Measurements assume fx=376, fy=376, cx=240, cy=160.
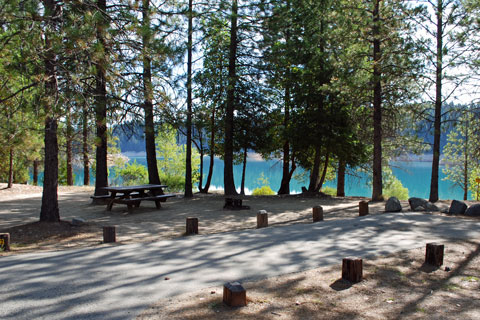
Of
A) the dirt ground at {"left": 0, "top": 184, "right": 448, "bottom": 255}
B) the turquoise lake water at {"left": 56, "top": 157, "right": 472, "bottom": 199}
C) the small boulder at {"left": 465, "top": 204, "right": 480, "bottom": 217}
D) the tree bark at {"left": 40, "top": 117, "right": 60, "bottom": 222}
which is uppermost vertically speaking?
the tree bark at {"left": 40, "top": 117, "right": 60, "bottom": 222}

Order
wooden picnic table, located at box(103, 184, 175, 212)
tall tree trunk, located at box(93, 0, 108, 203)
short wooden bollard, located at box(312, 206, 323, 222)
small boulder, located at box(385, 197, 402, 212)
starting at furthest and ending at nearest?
1. wooden picnic table, located at box(103, 184, 175, 212)
2. small boulder, located at box(385, 197, 402, 212)
3. short wooden bollard, located at box(312, 206, 323, 222)
4. tall tree trunk, located at box(93, 0, 108, 203)

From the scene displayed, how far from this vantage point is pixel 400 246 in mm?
6148

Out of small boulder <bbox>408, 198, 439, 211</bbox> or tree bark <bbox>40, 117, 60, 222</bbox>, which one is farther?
small boulder <bbox>408, 198, 439, 211</bbox>

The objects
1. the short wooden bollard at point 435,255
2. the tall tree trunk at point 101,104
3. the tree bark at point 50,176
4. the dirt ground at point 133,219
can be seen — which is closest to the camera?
the short wooden bollard at point 435,255

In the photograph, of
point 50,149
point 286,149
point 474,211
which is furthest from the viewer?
point 286,149

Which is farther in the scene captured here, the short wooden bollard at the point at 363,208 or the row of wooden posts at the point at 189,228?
the short wooden bollard at the point at 363,208

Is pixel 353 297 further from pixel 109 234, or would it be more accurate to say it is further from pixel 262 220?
pixel 109 234

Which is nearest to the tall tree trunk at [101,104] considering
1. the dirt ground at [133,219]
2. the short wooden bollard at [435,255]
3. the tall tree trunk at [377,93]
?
the dirt ground at [133,219]

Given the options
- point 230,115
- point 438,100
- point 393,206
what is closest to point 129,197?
point 230,115

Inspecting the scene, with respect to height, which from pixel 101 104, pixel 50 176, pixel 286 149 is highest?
pixel 101 104

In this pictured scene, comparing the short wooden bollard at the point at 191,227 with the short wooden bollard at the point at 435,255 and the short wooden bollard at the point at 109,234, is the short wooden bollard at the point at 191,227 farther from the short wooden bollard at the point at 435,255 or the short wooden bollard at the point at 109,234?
the short wooden bollard at the point at 435,255

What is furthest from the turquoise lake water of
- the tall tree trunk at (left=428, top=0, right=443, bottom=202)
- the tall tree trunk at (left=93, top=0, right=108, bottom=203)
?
the tall tree trunk at (left=93, top=0, right=108, bottom=203)

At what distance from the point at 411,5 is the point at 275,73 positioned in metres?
5.30

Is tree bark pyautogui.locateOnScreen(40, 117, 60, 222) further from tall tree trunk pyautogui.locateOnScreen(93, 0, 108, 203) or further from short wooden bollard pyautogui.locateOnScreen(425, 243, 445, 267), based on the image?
short wooden bollard pyautogui.locateOnScreen(425, 243, 445, 267)
